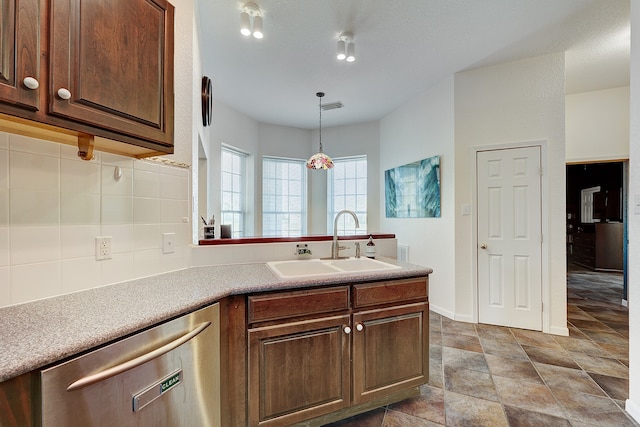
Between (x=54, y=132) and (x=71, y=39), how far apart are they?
1.18 feet

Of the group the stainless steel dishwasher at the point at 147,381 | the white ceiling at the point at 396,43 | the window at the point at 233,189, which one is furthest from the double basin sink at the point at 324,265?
the window at the point at 233,189

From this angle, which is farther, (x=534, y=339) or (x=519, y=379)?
(x=534, y=339)

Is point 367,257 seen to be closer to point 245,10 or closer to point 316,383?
point 316,383

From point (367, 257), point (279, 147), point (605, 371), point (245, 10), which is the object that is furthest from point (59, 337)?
point (279, 147)

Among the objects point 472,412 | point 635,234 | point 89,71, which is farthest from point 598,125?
point 89,71

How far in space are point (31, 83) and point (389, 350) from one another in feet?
6.24

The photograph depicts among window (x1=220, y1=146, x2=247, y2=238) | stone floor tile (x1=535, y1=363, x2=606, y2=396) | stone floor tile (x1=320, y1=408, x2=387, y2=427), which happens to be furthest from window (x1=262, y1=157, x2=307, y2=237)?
stone floor tile (x1=535, y1=363, x2=606, y2=396)

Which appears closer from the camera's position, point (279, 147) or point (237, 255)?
point (237, 255)

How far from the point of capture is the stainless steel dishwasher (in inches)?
30.5

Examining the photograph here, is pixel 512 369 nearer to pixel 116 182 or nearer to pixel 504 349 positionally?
pixel 504 349

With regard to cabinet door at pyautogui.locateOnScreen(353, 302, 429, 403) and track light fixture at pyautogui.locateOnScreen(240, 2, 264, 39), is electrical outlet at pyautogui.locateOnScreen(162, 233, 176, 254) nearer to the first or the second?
cabinet door at pyautogui.locateOnScreen(353, 302, 429, 403)

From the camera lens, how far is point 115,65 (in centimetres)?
108

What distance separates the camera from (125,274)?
1.48 m

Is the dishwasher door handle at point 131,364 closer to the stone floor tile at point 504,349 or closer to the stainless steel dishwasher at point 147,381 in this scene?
the stainless steel dishwasher at point 147,381
